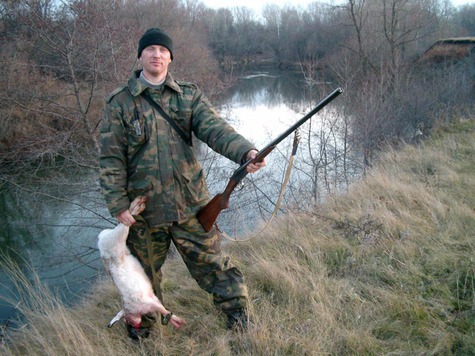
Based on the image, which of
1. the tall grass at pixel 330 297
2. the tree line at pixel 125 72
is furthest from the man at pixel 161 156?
the tree line at pixel 125 72

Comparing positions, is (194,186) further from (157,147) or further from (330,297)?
(330,297)

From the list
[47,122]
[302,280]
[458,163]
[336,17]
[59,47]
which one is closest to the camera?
[302,280]

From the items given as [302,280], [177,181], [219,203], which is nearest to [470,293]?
[302,280]

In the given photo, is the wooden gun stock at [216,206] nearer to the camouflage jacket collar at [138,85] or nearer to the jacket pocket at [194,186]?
the jacket pocket at [194,186]

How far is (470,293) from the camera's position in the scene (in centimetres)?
256

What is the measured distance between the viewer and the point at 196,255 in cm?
236

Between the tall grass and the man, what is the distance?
1.47ft

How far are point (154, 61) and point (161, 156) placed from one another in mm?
563

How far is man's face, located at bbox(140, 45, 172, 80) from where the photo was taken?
218cm

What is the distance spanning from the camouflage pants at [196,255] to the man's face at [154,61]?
0.88 m

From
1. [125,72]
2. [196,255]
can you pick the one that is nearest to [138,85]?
[196,255]

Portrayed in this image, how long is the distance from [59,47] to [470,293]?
8.55m

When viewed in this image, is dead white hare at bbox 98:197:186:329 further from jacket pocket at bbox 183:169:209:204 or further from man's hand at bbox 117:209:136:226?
jacket pocket at bbox 183:169:209:204

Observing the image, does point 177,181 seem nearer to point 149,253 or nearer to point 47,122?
point 149,253
